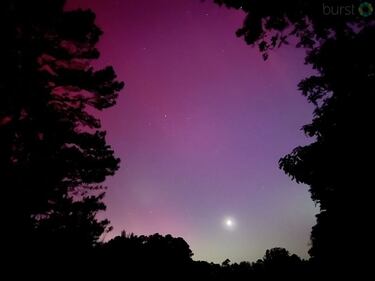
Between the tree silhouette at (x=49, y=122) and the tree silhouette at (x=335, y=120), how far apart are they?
730 cm

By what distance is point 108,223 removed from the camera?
49.0 feet

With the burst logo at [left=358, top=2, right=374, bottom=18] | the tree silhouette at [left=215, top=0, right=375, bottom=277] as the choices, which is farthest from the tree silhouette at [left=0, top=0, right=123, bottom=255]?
the burst logo at [left=358, top=2, right=374, bottom=18]

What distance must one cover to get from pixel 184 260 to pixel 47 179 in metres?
9.31

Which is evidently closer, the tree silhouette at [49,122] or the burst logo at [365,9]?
the burst logo at [365,9]

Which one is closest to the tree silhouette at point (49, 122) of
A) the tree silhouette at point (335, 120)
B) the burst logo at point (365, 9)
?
the tree silhouette at point (335, 120)

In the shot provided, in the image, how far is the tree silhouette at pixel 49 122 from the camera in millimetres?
11906

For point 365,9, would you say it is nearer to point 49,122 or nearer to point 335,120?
point 335,120

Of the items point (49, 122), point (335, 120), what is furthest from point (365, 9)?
point (49, 122)

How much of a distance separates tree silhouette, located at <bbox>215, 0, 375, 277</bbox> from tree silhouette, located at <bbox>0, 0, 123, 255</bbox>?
23.9ft

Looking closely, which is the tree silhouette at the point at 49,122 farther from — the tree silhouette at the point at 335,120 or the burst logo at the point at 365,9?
the burst logo at the point at 365,9

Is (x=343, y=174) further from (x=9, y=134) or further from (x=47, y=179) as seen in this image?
(x=9, y=134)

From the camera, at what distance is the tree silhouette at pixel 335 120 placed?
8.72 metres

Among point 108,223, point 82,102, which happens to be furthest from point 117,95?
point 108,223

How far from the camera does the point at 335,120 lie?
13.0 meters
